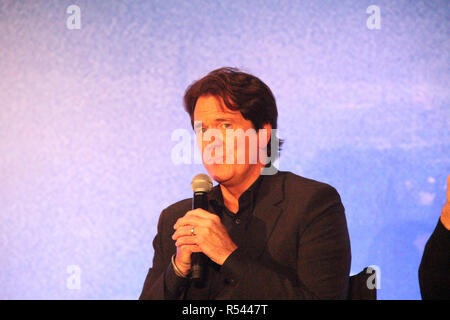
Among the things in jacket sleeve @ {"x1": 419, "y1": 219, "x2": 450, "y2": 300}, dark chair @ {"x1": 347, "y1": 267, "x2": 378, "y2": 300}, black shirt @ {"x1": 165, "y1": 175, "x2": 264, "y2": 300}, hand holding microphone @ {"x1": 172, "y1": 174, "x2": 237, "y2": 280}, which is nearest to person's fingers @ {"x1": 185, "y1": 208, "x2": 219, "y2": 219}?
hand holding microphone @ {"x1": 172, "y1": 174, "x2": 237, "y2": 280}

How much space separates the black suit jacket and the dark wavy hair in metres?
0.29

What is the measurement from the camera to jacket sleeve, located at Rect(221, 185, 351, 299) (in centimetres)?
151

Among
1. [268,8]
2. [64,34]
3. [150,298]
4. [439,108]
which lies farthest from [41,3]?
[439,108]

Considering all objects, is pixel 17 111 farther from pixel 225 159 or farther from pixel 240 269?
pixel 240 269

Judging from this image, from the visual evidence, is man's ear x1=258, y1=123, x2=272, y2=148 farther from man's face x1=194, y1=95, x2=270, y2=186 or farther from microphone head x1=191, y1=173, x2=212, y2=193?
microphone head x1=191, y1=173, x2=212, y2=193

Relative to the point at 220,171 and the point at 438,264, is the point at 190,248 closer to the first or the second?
the point at 220,171

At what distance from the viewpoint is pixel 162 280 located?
5.66 ft

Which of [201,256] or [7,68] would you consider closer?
[201,256]

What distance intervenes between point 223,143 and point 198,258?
50 centimetres

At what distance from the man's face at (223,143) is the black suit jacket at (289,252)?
0.15 m

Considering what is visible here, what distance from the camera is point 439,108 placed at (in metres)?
2.29

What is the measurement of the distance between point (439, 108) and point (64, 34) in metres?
2.13
